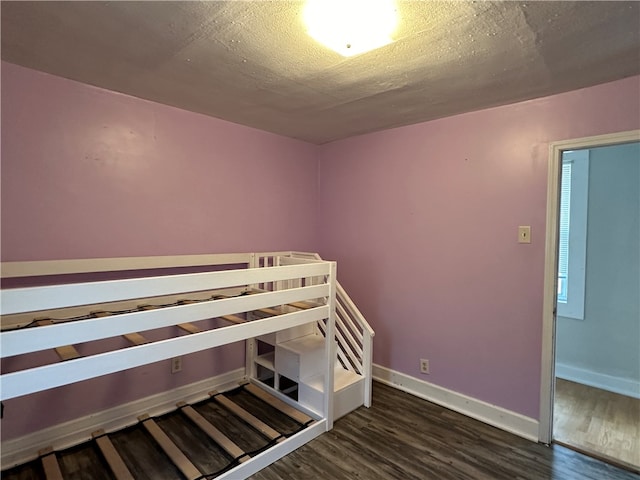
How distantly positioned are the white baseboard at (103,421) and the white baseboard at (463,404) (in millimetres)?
1394

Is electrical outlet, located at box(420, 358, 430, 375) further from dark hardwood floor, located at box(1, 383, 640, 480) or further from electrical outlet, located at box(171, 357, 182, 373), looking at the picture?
electrical outlet, located at box(171, 357, 182, 373)

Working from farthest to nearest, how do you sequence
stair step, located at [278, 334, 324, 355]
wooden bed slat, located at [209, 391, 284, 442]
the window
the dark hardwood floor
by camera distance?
the window < stair step, located at [278, 334, 324, 355] < wooden bed slat, located at [209, 391, 284, 442] < the dark hardwood floor

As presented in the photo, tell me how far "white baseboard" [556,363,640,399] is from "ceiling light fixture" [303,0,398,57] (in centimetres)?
357

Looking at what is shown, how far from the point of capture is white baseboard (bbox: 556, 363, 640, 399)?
3.01 meters

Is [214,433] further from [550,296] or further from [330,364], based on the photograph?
[550,296]

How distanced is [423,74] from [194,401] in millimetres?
2820

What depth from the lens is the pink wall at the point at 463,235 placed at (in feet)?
7.43

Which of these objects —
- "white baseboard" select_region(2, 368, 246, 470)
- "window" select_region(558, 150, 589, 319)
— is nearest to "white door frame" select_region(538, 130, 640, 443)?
"window" select_region(558, 150, 589, 319)

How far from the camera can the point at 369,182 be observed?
3203mm

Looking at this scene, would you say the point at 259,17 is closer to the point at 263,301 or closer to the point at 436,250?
the point at 263,301

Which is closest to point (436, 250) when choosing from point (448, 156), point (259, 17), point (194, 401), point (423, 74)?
point (448, 156)

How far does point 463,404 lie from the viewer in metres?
2.60

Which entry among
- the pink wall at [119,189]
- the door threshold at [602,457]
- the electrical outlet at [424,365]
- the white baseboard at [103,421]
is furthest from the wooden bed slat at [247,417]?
the door threshold at [602,457]

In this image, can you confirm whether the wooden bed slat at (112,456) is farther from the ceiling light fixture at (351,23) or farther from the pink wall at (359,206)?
the ceiling light fixture at (351,23)
